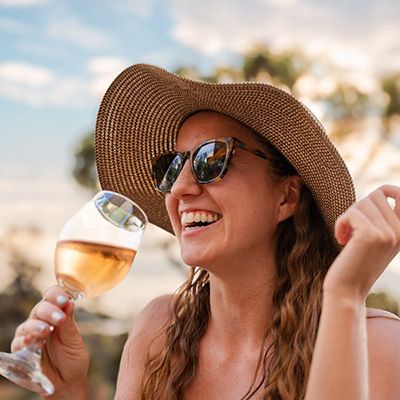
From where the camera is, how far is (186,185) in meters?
3.07

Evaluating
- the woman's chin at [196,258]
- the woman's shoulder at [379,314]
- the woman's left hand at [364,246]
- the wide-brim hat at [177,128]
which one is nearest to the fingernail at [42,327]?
the woman's chin at [196,258]

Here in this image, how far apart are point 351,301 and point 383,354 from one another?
915 mm

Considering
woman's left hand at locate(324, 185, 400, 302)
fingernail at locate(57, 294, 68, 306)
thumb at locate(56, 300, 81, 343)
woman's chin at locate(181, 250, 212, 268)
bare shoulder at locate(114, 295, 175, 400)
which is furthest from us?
→ bare shoulder at locate(114, 295, 175, 400)

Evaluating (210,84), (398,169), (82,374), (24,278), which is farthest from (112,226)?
(398,169)

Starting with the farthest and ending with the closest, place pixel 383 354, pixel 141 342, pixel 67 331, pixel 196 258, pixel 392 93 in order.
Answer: pixel 392 93 → pixel 141 342 → pixel 196 258 → pixel 383 354 → pixel 67 331

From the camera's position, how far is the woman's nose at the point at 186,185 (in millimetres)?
3051

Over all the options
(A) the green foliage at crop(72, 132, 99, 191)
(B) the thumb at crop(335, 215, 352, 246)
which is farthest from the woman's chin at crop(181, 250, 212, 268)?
(A) the green foliage at crop(72, 132, 99, 191)

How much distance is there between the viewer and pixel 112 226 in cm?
244

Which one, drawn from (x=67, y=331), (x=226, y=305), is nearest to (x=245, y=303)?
(x=226, y=305)

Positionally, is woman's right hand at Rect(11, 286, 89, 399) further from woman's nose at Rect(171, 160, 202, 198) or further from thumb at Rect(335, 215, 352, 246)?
thumb at Rect(335, 215, 352, 246)

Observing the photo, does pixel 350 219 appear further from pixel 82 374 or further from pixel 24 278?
pixel 24 278

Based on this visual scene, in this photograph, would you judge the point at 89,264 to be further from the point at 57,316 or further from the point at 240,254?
the point at 240,254

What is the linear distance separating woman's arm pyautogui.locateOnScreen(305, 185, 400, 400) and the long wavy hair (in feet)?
2.98

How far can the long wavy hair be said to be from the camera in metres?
3.03
